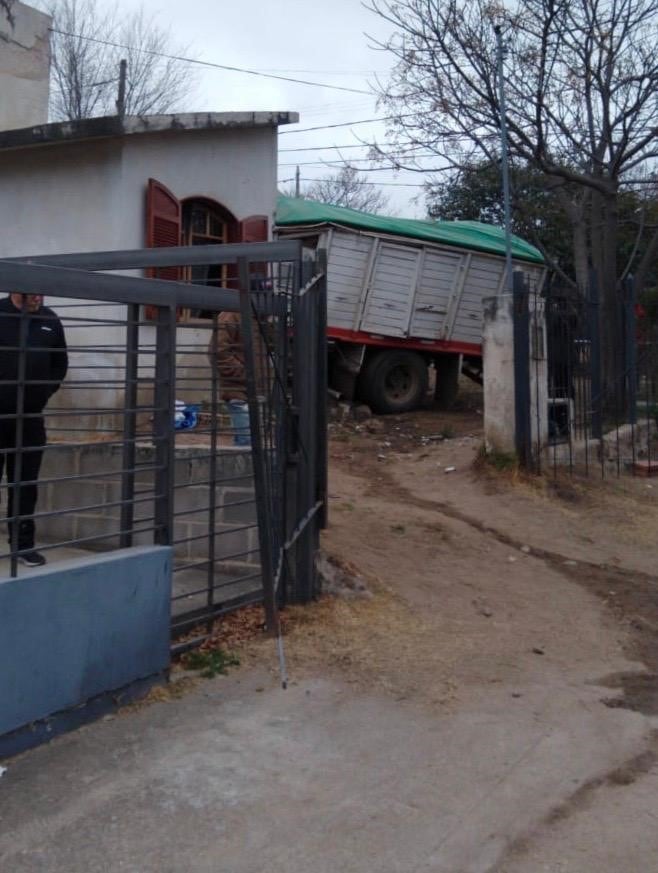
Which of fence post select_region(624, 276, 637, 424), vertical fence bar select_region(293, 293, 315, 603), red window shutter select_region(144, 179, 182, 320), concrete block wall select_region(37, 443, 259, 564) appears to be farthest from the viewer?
fence post select_region(624, 276, 637, 424)

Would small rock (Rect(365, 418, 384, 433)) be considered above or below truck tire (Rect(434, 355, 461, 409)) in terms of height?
below

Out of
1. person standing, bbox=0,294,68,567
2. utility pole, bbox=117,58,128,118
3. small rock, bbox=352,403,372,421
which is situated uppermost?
utility pole, bbox=117,58,128,118

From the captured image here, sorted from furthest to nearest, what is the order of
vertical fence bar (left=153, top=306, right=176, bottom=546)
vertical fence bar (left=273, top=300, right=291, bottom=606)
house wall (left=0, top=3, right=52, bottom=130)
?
house wall (left=0, top=3, right=52, bottom=130), vertical fence bar (left=273, top=300, right=291, bottom=606), vertical fence bar (left=153, top=306, right=176, bottom=546)

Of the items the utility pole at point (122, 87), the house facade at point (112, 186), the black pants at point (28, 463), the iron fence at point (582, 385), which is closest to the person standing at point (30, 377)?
the black pants at point (28, 463)

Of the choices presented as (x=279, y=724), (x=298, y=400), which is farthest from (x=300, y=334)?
(x=279, y=724)

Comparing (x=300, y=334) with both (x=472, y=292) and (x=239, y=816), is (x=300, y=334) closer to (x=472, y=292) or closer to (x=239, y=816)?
(x=239, y=816)

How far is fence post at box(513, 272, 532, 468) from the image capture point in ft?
34.5

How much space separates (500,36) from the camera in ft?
46.5

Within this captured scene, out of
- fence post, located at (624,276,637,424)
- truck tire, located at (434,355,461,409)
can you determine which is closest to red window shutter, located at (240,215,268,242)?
fence post, located at (624,276,637,424)

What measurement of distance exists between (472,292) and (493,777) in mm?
12865

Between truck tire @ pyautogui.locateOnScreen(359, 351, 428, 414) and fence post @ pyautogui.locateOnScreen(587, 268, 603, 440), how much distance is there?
4186 millimetres

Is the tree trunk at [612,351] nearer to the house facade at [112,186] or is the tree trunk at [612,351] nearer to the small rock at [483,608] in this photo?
the house facade at [112,186]

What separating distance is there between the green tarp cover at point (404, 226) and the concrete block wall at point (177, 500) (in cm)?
830

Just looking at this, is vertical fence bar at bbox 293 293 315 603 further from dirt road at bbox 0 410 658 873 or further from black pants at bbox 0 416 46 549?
black pants at bbox 0 416 46 549
